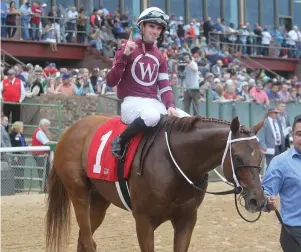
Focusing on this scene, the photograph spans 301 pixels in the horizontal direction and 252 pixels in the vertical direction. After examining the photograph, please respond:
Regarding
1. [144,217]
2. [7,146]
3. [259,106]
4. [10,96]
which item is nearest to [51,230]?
[144,217]

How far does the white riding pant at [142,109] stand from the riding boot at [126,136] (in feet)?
0.17

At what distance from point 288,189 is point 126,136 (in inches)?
61.7

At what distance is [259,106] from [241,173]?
11676 mm

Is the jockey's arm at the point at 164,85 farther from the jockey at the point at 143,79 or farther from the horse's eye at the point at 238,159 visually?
the horse's eye at the point at 238,159

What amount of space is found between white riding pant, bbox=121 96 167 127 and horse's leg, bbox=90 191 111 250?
1.05m

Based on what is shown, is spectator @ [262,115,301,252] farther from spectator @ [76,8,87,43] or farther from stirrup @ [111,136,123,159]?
spectator @ [76,8,87,43]

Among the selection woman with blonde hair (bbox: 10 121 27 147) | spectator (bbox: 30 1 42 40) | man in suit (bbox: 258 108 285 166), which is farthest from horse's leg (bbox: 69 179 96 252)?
spectator (bbox: 30 1 42 40)

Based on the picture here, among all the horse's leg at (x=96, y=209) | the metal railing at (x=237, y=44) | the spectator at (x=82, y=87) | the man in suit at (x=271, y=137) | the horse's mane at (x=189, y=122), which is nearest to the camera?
the horse's mane at (x=189, y=122)

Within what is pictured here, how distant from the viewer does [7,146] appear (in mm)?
13312

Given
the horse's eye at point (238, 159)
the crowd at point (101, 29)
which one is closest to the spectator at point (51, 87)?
the crowd at point (101, 29)

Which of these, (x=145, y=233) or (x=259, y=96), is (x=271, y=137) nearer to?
(x=259, y=96)

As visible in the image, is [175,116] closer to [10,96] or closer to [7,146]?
[7,146]

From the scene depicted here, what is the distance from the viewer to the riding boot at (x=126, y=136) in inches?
247

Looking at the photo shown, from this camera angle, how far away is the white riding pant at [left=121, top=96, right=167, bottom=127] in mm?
6254
